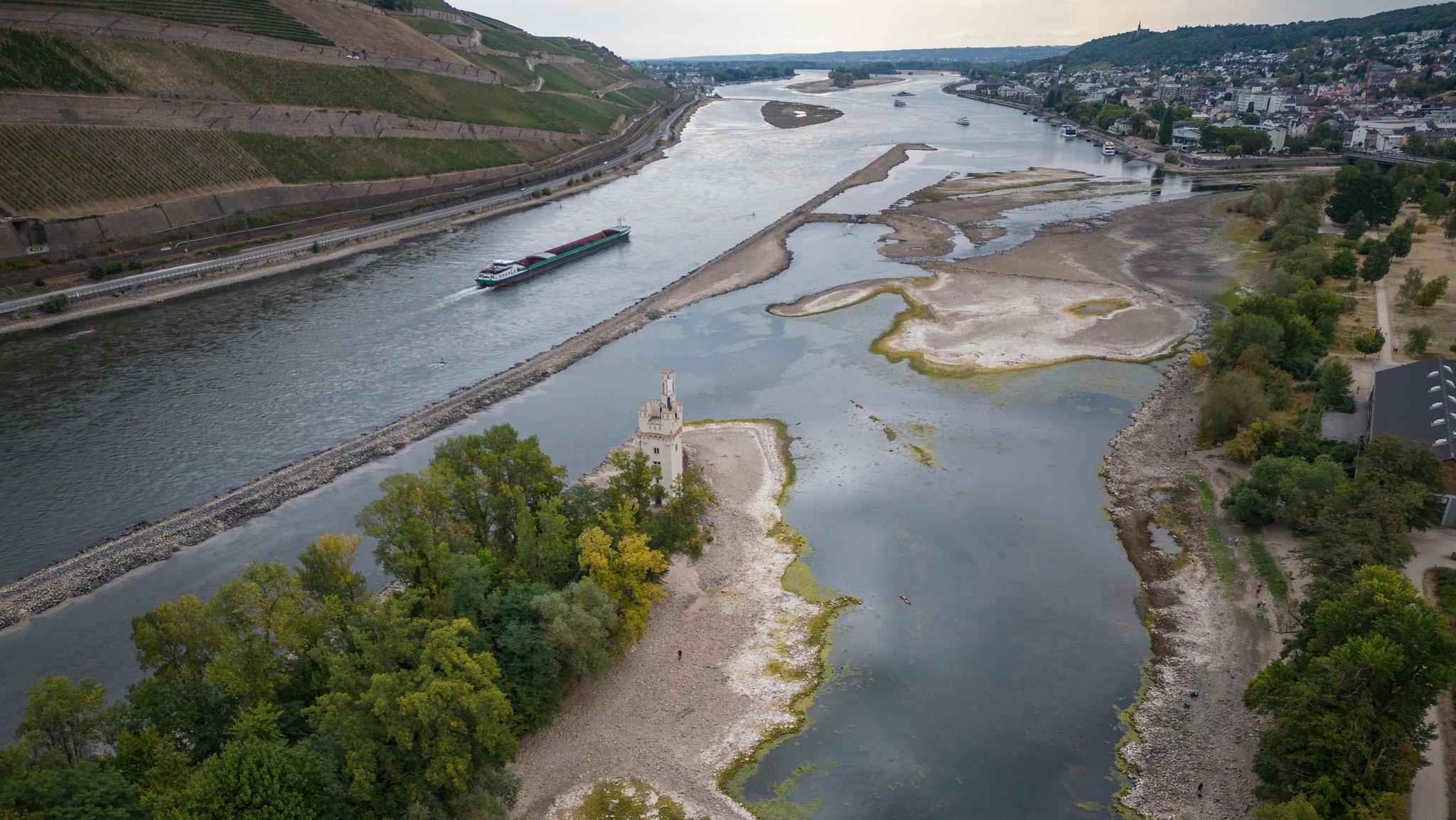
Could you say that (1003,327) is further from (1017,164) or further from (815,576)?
(1017,164)

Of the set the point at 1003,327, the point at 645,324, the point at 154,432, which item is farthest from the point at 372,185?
the point at 1003,327

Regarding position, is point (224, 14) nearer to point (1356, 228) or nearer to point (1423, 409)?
point (1423, 409)

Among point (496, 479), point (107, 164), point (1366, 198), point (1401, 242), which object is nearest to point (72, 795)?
point (496, 479)

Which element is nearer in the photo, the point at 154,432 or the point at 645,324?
the point at 154,432

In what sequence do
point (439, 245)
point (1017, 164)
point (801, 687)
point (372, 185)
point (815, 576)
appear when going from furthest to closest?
point (1017, 164) → point (372, 185) → point (439, 245) → point (815, 576) → point (801, 687)

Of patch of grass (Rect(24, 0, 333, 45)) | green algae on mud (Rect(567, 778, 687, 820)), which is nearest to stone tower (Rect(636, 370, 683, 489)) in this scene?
green algae on mud (Rect(567, 778, 687, 820))

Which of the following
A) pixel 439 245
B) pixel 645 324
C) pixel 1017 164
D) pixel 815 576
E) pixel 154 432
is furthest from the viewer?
pixel 1017 164

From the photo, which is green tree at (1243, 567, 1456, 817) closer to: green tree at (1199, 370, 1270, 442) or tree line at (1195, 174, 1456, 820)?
tree line at (1195, 174, 1456, 820)

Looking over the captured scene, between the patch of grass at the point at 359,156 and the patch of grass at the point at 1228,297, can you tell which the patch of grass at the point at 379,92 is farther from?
the patch of grass at the point at 1228,297
